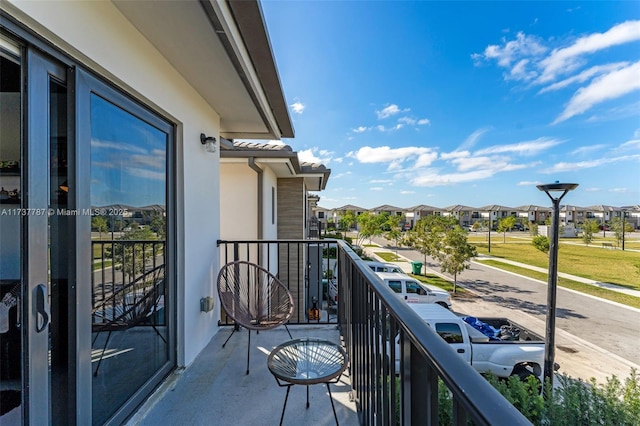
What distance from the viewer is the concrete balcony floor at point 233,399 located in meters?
1.69

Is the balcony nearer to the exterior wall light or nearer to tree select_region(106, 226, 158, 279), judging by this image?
tree select_region(106, 226, 158, 279)

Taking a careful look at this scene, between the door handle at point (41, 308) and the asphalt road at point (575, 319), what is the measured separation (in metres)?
8.73

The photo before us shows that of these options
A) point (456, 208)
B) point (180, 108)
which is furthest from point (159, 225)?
point (456, 208)

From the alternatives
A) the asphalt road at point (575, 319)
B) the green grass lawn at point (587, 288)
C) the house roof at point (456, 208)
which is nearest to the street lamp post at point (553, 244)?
the asphalt road at point (575, 319)

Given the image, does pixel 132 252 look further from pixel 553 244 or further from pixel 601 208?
pixel 601 208

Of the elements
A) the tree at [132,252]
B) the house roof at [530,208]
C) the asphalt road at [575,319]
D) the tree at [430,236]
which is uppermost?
the house roof at [530,208]

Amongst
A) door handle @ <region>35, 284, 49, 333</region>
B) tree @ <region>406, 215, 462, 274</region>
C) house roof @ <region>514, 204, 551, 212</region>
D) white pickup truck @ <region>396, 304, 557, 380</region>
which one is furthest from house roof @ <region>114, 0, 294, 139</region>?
house roof @ <region>514, 204, 551, 212</region>

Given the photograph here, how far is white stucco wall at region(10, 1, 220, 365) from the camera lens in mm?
1226

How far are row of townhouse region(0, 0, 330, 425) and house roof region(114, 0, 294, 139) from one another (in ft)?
0.03

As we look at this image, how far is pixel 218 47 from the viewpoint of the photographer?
70.7 inches

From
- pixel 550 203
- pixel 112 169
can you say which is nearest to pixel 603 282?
pixel 550 203

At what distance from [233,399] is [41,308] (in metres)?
1.26

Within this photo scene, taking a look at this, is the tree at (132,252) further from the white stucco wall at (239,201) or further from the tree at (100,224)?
the white stucco wall at (239,201)

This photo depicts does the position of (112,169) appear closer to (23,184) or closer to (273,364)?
(23,184)
